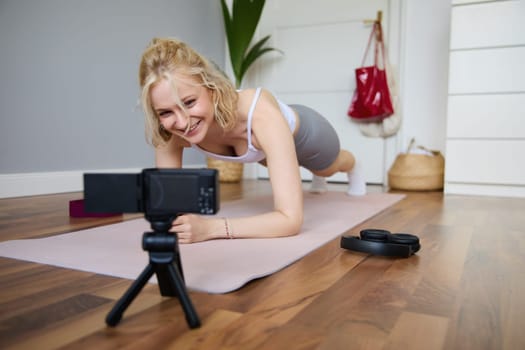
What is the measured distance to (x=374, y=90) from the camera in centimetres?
304

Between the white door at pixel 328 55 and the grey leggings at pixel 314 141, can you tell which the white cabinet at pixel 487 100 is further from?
the grey leggings at pixel 314 141

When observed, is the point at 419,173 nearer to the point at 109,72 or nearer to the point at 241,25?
the point at 241,25

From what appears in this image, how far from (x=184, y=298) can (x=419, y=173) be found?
97.5 inches

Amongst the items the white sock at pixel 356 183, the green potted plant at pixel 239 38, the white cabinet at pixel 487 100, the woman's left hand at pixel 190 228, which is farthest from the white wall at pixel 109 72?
the woman's left hand at pixel 190 228


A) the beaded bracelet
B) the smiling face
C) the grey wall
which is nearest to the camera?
the smiling face

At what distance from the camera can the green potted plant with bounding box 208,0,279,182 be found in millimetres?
3090

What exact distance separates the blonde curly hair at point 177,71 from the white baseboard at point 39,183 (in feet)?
3.53

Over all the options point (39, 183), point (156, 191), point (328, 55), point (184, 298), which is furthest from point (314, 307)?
point (328, 55)

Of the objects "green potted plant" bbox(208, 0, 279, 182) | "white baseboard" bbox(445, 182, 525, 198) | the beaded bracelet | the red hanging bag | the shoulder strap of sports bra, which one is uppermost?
"green potted plant" bbox(208, 0, 279, 182)

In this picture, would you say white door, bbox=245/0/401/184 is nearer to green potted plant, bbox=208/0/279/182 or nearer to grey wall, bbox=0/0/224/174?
green potted plant, bbox=208/0/279/182

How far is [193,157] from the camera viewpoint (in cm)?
343

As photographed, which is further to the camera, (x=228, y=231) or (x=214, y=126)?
(x=214, y=126)

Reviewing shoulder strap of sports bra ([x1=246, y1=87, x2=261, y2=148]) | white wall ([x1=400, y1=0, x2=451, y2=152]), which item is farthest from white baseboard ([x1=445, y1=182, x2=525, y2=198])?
shoulder strap of sports bra ([x1=246, y1=87, x2=261, y2=148])

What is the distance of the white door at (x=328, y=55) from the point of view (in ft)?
10.6
